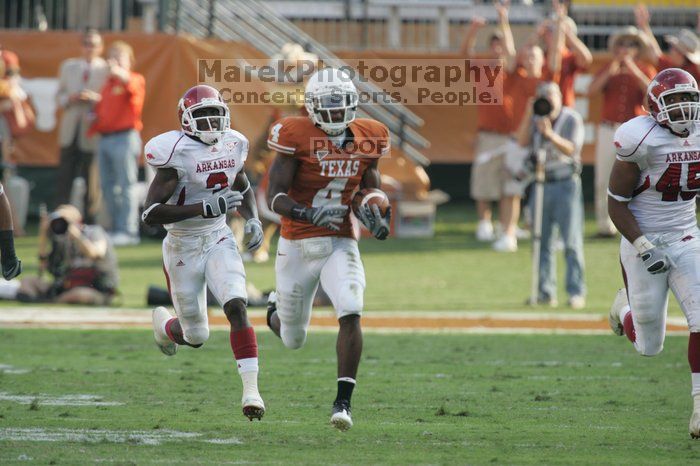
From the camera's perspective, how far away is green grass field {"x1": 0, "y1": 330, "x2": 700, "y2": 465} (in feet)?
18.1

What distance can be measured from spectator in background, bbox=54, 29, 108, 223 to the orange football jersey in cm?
780

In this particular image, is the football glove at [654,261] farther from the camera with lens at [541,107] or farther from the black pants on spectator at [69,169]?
the black pants on spectator at [69,169]

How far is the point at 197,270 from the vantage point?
22.2 ft

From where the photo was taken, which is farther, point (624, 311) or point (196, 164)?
point (624, 311)

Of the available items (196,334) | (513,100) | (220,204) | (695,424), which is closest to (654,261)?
(695,424)

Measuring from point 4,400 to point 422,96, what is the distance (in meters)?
9.84

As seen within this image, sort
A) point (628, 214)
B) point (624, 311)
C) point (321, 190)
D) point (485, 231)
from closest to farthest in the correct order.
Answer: point (628, 214) < point (321, 190) < point (624, 311) < point (485, 231)

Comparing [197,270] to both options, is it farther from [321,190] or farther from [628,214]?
[628,214]

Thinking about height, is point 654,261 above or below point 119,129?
below

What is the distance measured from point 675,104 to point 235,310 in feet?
7.70

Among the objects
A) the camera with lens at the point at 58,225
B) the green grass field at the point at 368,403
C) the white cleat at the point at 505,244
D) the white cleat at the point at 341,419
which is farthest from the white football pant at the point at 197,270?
the white cleat at the point at 505,244

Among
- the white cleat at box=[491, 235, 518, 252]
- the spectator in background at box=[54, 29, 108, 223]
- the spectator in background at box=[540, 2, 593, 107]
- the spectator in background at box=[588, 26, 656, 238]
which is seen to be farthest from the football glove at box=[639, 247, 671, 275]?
the spectator in background at box=[54, 29, 108, 223]

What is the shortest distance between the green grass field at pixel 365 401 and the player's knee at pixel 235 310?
1.62ft

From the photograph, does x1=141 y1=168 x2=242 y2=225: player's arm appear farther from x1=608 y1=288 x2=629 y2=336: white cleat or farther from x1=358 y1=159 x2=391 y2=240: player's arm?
x1=608 y1=288 x2=629 y2=336: white cleat
